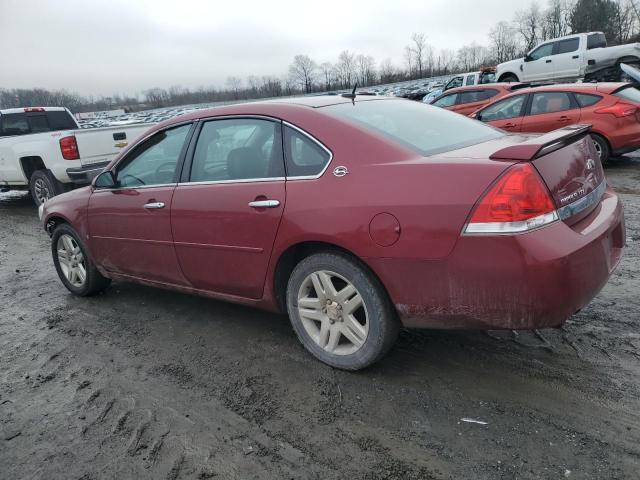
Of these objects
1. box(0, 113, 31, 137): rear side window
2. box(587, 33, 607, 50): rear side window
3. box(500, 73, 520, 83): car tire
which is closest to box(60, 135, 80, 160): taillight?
box(0, 113, 31, 137): rear side window

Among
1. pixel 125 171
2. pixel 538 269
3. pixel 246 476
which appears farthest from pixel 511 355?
pixel 125 171

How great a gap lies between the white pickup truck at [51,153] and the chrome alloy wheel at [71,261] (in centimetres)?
378

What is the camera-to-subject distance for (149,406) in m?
2.87

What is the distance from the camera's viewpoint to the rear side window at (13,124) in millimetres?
10078

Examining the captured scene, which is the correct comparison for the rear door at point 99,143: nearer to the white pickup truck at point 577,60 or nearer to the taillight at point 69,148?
the taillight at point 69,148

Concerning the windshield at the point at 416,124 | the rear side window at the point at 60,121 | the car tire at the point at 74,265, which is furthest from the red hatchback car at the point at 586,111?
the rear side window at the point at 60,121

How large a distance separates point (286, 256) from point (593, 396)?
183 cm

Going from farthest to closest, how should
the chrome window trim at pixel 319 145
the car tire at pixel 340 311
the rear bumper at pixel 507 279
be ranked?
the chrome window trim at pixel 319 145 < the car tire at pixel 340 311 < the rear bumper at pixel 507 279

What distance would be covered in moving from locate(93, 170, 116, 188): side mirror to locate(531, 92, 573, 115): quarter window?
25.4 ft

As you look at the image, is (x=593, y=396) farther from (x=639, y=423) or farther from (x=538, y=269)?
(x=538, y=269)

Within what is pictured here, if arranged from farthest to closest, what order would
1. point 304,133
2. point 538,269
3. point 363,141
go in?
point 304,133
point 363,141
point 538,269

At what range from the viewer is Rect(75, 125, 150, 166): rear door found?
8.47m

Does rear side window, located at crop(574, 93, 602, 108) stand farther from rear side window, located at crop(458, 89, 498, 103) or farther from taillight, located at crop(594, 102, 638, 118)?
rear side window, located at crop(458, 89, 498, 103)

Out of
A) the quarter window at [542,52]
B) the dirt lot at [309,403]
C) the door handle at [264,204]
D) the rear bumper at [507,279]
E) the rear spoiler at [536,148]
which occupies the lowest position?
the dirt lot at [309,403]
